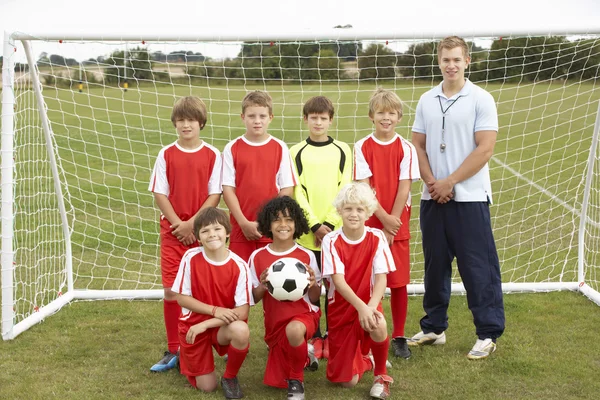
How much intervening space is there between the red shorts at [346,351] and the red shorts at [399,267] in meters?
0.48

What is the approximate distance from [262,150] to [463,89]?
131cm

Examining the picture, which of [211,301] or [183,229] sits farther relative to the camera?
[183,229]

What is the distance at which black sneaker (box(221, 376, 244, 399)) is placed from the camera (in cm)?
401

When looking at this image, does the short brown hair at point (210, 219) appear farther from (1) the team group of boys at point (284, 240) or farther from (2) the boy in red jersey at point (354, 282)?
(2) the boy in red jersey at point (354, 282)

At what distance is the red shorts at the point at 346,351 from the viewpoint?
161 inches

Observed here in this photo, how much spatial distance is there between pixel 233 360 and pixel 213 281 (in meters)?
0.45

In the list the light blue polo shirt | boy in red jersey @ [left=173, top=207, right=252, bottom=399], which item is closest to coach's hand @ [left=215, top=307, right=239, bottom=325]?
boy in red jersey @ [left=173, top=207, right=252, bottom=399]

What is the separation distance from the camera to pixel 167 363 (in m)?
4.48

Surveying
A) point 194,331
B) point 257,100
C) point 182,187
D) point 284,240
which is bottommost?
point 194,331

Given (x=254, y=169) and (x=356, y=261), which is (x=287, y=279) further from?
(x=254, y=169)

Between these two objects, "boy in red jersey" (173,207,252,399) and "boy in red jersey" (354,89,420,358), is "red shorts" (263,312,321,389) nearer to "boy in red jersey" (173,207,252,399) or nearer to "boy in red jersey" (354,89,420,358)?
"boy in red jersey" (173,207,252,399)

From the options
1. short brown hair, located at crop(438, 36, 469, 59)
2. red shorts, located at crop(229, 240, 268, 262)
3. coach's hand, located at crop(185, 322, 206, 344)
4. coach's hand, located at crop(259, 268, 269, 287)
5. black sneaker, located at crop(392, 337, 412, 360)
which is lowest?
black sneaker, located at crop(392, 337, 412, 360)

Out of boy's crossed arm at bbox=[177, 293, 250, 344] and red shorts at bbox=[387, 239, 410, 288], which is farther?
red shorts at bbox=[387, 239, 410, 288]

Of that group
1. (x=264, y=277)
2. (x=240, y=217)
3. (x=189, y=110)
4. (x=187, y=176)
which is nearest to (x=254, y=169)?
(x=240, y=217)
